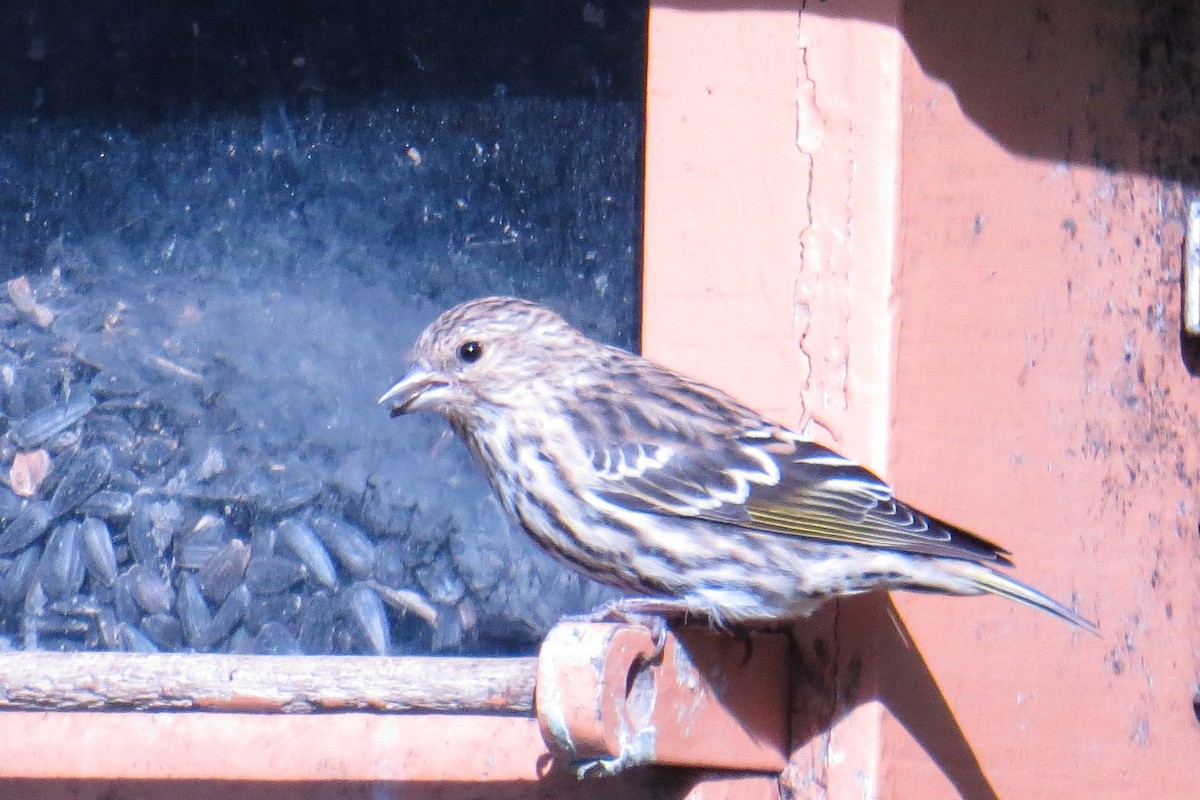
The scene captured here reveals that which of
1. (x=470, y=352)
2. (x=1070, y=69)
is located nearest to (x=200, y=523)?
(x=470, y=352)

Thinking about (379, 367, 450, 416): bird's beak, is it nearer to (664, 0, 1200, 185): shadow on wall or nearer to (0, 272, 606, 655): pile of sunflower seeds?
(0, 272, 606, 655): pile of sunflower seeds

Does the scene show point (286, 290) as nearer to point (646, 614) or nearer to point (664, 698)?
point (646, 614)

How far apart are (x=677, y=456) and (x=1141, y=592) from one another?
2.47ft

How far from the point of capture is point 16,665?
7.20 ft

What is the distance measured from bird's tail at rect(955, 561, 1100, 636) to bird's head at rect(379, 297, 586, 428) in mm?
785

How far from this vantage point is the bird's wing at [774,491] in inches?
94.0

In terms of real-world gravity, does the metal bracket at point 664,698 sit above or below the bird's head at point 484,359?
below

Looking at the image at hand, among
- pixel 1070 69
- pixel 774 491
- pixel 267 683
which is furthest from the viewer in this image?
pixel 1070 69

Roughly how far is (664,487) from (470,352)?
439mm

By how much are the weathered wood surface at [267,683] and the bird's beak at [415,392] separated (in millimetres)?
700

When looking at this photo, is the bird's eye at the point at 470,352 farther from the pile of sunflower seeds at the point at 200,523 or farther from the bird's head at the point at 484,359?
the pile of sunflower seeds at the point at 200,523

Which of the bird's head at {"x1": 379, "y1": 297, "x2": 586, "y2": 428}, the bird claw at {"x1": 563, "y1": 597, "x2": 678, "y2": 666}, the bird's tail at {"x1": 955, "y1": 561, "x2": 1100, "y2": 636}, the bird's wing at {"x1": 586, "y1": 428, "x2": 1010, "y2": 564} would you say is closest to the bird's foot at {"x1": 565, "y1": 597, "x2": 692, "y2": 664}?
the bird claw at {"x1": 563, "y1": 597, "x2": 678, "y2": 666}

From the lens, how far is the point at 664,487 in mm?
2625

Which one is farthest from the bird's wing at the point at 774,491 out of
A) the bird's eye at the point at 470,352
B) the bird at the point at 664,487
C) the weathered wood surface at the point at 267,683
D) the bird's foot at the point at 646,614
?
the weathered wood surface at the point at 267,683
